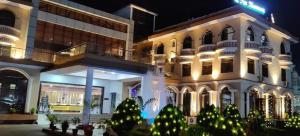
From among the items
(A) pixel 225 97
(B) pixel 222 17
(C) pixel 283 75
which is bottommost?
(A) pixel 225 97

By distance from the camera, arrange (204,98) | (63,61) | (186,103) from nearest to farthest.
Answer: (63,61)
(204,98)
(186,103)

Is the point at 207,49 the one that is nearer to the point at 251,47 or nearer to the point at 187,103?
the point at 251,47

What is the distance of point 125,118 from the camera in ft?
38.9

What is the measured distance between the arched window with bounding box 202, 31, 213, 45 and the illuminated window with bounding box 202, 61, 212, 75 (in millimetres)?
1747

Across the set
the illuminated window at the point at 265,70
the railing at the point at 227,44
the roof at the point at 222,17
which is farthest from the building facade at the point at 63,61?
the illuminated window at the point at 265,70

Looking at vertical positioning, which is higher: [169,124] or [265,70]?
[265,70]

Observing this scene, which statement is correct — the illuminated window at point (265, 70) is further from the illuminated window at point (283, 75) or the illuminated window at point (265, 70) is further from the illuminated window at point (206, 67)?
the illuminated window at point (206, 67)

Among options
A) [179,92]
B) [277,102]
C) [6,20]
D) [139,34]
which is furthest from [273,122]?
[6,20]

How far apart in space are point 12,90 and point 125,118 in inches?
477

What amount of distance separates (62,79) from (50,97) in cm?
178

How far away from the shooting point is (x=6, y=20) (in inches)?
794

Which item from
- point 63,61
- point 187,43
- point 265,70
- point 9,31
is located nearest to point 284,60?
point 265,70

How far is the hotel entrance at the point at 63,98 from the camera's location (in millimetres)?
22422

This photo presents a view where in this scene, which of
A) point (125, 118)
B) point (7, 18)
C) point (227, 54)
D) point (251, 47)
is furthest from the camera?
point (227, 54)
